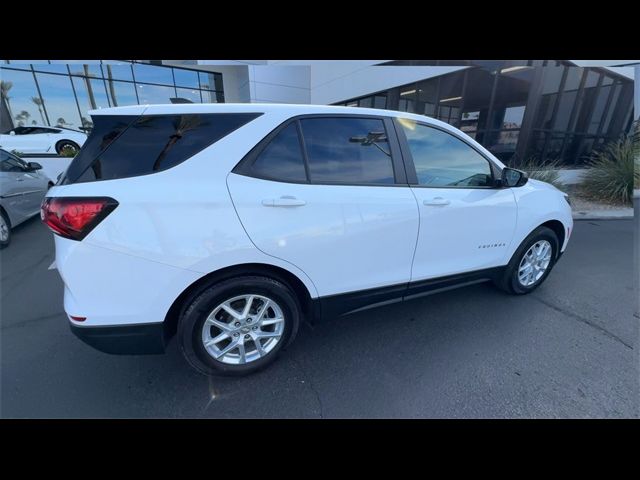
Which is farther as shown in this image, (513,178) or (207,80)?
(207,80)

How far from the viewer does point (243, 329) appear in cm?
208

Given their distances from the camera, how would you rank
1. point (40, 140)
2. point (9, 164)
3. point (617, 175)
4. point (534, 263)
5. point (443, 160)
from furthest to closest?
point (40, 140), point (617, 175), point (9, 164), point (534, 263), point (443, 160)

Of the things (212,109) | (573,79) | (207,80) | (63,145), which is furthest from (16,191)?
(207,80)

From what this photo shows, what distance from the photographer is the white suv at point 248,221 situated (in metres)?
1.68

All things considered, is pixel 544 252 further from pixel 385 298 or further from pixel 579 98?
pixel 579 98

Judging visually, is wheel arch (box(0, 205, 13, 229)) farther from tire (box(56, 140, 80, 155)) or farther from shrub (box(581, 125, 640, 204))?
shrub (box(581, 125, 640, 204))

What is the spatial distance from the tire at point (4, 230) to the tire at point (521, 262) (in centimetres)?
686

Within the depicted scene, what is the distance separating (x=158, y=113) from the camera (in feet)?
5.98

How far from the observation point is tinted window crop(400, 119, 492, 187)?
2.41 metres

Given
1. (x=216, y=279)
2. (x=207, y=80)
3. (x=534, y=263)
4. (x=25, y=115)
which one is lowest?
(x=534, y=263)

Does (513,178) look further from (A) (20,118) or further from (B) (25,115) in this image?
(A) (20,118)

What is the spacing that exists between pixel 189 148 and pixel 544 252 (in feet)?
11.8

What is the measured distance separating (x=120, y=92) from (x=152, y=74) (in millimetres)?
2027

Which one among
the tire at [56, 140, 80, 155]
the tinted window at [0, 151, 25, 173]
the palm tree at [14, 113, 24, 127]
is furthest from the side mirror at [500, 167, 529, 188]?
the palm tree at [14, 113, 24, 127]
